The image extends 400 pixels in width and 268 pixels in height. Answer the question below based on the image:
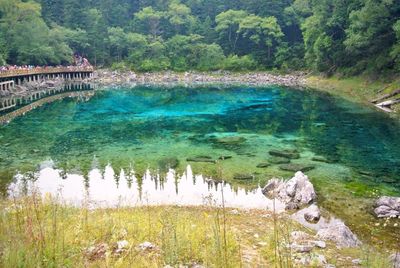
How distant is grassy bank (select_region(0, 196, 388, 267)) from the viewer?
6422mm

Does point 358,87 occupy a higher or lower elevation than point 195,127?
higher

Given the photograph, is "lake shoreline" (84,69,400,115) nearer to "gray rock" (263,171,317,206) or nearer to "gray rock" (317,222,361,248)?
"gray rock" (263,171,317,206)

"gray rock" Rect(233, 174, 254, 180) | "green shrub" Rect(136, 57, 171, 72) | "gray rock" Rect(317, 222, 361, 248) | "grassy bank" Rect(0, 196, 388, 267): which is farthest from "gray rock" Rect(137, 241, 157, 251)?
"green shrub" Rect(136, 57, 171, 72)

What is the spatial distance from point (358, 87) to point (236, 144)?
2708 cm

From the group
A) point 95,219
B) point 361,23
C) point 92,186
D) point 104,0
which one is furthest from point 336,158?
point 104,0

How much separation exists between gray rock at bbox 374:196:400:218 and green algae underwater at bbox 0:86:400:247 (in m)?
0.34

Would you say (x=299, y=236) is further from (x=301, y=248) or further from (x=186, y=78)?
(x=186, y=78)

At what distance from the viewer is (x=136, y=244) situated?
8273 millimetres

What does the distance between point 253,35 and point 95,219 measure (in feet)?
250

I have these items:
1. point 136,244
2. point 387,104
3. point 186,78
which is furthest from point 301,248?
point 186,78

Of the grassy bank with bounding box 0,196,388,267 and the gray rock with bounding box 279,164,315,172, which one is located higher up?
the grassy bank with bounding box 0,196,388,267

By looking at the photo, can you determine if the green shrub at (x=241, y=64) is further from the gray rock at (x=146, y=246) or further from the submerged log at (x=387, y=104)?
the gray rock at (x=146, y=246)

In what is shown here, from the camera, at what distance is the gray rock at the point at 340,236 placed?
398 inches

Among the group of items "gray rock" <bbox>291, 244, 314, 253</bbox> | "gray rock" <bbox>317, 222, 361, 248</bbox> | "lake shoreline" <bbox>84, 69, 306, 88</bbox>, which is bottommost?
"lake shoreline" <bbox>84, 69, 306, 88</bbox>
